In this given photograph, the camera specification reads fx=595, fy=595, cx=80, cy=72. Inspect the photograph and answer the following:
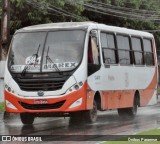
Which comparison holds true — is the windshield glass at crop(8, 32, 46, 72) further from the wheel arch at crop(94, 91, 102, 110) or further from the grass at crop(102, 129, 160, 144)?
the grass at crop(102, 129, 160, 144)

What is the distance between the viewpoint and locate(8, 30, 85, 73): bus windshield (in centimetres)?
1678

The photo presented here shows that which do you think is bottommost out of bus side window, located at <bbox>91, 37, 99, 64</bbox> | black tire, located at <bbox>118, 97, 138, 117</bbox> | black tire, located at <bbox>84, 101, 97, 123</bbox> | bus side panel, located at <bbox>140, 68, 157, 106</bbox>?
black tire, located at <bbox>118, 97, 138, 117</bbox>

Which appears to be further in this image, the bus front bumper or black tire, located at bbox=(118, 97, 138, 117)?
black tire, located at bbox=(118, 97, 138, 117)

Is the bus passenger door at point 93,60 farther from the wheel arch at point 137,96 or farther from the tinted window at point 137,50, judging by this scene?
the wheel arch at point 137,96

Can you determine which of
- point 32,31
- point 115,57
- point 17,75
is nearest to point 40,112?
point 17,75

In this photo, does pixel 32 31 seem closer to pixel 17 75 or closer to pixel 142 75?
pixel 17 75

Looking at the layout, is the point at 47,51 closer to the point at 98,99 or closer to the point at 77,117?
the point at 98,99

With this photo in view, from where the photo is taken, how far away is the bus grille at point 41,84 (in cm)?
1652

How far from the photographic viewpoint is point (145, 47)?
22.7m

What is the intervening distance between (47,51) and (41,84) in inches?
41.1

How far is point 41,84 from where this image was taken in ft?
54.6

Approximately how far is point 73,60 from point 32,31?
69.9 inches

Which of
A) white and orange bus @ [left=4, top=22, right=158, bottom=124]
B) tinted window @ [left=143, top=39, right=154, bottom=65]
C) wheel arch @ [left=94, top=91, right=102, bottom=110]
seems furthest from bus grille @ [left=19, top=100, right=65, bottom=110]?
tinted window @ [left=143, top=39, right=154, bottom=65]

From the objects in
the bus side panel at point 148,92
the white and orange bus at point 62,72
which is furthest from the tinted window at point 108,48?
the bus side panel at point 148,92
